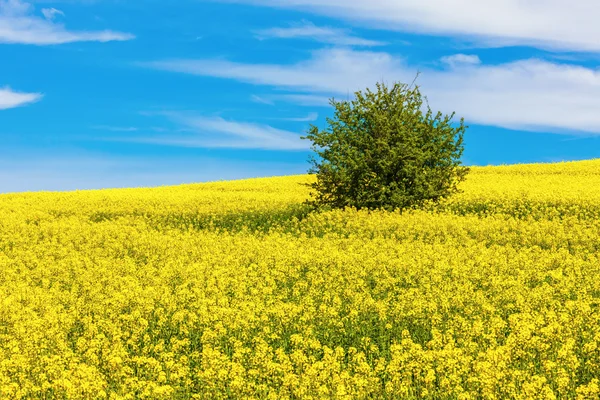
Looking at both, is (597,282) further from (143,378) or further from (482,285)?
(143,378)

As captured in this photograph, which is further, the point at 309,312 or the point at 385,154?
the point at 385,154

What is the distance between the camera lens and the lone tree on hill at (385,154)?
29.8m

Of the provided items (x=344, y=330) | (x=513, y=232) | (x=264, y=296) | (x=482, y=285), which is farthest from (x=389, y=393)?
(x=513, y=232)

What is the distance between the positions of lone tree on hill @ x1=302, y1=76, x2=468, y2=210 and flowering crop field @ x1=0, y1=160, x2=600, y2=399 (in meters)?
3.47

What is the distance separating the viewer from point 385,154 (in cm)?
3002

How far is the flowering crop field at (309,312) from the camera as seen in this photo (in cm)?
855

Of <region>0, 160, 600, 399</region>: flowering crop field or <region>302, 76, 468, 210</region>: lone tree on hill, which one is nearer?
<region>0, 160, 600, 399</region>: flowering crop field

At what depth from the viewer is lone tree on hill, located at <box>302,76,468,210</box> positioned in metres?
29.8

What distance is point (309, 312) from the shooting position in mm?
12008

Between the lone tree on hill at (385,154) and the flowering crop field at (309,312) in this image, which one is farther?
the lone tree on hill at (385,154)

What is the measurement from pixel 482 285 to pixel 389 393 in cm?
704

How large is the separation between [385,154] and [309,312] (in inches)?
743

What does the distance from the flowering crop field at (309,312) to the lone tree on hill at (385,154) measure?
3.47m

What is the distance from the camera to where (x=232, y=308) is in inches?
485
